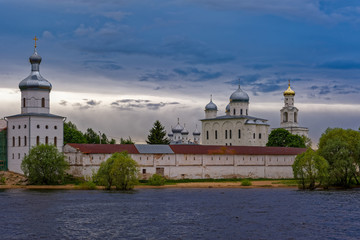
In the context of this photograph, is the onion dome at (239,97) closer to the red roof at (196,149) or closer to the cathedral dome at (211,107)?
the cathedral dome at (211,107)

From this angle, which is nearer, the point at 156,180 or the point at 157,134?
the point at 156,180

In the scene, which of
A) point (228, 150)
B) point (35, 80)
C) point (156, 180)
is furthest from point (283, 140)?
point (35, 80)

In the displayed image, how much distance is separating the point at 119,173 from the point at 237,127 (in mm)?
46455

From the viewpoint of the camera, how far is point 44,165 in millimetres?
62031

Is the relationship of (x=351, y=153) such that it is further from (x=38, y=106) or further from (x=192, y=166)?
(x=38, y=106)

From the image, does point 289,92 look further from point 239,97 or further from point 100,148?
point 100,148

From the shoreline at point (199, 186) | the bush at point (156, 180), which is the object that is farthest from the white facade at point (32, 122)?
the bush at point (156, 180)

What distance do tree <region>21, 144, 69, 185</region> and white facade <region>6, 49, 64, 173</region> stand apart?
4.93 m

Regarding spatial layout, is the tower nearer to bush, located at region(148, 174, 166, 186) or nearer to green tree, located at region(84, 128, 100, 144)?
bush, located at region(148, 174, 166, 186)

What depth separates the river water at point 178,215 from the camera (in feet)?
108

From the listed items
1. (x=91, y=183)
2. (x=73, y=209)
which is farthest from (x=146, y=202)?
(x=91, y=183)

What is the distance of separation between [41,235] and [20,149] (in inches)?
1468

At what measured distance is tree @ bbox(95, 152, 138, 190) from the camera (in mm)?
57203

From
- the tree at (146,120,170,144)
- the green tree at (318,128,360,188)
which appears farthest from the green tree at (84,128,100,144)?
the green tree at (318,128,360,188)
